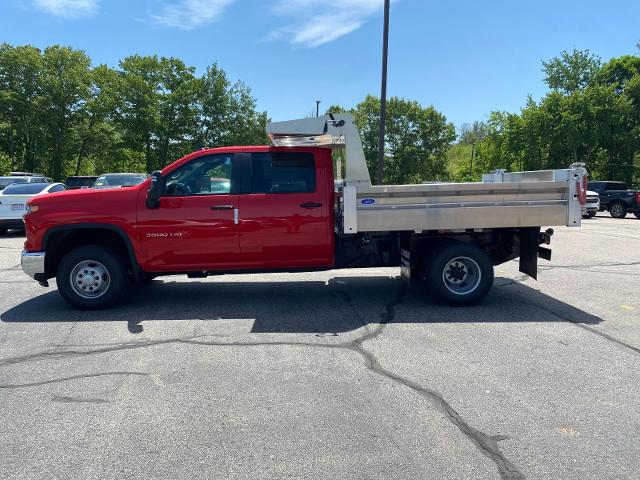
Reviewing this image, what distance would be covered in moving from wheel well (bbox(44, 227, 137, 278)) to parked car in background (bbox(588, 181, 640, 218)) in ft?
84.1

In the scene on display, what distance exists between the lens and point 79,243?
22.1 ft

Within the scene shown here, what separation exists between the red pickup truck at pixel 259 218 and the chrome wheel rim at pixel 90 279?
0.5 inches

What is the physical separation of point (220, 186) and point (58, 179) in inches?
1616

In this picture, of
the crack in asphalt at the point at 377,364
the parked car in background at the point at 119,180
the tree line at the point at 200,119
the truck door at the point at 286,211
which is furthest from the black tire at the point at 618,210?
the truck door at the point at 286,211

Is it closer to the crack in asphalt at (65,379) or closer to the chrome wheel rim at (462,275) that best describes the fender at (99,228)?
the crack in asphalt at (65,379)

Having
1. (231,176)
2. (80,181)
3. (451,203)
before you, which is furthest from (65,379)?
(80,181)

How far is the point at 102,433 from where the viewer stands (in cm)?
341

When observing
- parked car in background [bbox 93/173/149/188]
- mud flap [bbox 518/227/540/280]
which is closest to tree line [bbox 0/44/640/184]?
parked car in background [bbox 93/173/149/188]

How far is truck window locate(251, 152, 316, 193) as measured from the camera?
655 centimetres

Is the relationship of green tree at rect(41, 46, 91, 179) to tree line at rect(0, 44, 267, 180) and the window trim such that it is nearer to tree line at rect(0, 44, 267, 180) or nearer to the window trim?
tree line at rect(0, 44, 267, 180)

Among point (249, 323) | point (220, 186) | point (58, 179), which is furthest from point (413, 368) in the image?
Answer: point (58, 179)

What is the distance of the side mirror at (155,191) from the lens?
20.7 ft

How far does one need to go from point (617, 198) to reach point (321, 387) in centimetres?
2632

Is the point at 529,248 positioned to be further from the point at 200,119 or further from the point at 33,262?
the point at 200,119
